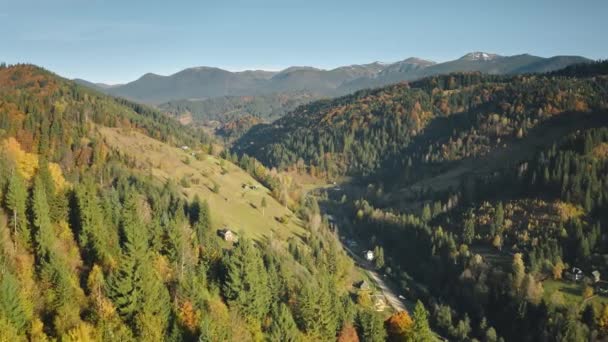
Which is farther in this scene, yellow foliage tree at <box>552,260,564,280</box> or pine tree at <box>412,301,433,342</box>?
yellow foliage tree at <box>552,260,564,280</box>

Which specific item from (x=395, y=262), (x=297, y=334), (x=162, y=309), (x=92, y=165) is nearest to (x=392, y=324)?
(x=297, y=334)

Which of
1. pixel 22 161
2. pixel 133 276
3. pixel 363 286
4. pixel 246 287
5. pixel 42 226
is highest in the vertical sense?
pixel 22 161

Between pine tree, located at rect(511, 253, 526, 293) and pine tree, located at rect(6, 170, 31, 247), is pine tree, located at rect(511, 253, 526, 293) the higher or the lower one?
the lower one

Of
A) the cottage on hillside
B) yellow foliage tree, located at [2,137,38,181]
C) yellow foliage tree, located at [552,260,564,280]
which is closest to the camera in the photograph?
yellow foliage tree, located at [2,137,38,181]

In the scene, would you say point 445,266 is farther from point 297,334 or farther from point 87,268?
point 87,268

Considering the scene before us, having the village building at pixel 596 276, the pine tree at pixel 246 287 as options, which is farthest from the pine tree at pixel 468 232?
the pine tree at pixel 246 287

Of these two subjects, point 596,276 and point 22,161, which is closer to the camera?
point 22,161

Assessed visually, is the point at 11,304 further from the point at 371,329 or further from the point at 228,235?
the point at 228,235

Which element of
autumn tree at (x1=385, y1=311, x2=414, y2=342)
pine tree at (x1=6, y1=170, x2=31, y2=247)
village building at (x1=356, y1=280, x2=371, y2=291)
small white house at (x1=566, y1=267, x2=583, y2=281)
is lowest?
village building at (x1=356, y1=280, x2=371, y2=291)

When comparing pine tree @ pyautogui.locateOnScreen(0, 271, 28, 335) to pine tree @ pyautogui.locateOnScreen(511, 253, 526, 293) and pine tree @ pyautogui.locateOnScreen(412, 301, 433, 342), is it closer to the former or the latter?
pine tree @ pyautogui.locateOnScreen(412, 301, 433, 342)

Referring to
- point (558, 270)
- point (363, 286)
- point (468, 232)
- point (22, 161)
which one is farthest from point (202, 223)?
point (468, 232)

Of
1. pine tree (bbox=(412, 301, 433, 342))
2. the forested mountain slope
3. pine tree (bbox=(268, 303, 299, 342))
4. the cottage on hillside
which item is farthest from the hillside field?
pine tree (bbox=(412, 301, 433, 342))

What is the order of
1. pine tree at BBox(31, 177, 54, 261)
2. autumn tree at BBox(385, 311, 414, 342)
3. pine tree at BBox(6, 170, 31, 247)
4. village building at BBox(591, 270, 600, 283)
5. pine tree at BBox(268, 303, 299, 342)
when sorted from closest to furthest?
pine tree at BBox(31, 177, 54, 261), pine tree at BBox(6, 170, 31, 247), pine tree at BBox(268, 303, 299, 342), autumn tree at BBox(385, 311, 414, 342), village building at BBox(591, 270, 600, 283)
